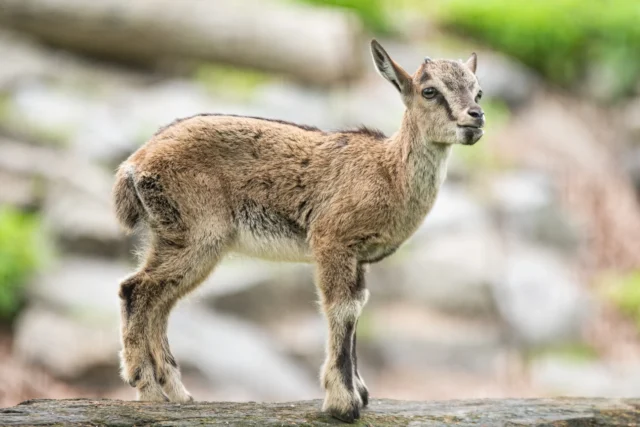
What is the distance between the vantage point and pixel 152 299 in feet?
23.8

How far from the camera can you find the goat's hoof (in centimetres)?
695

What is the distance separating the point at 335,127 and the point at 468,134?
16.2 feet

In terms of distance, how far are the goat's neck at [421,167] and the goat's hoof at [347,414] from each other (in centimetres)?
168

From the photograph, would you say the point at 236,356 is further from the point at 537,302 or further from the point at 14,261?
the point at 537,302

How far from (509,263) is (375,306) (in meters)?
2.30

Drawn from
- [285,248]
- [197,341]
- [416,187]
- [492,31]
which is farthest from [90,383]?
[492,31]

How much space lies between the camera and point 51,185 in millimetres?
12812

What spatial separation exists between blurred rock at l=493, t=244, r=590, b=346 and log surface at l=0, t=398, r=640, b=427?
5719 millimetres

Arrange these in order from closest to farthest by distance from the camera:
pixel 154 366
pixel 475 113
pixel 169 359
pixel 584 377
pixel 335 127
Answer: pixel 475 113
pixel 154 366
pixel 169 359
pixel 335 127
pixel 584 377

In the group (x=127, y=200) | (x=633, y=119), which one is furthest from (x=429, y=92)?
(x=633, y=119)

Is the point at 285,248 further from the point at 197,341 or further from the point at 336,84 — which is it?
the point at 336,84

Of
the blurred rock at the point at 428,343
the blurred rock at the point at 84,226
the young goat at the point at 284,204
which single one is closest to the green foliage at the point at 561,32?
the blurred rock at the point at 428,343

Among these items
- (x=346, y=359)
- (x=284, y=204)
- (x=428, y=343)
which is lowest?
(x=346, y=359)

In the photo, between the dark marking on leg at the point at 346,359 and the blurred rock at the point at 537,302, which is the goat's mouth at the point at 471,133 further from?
the blurred rock at the point at 537,302
